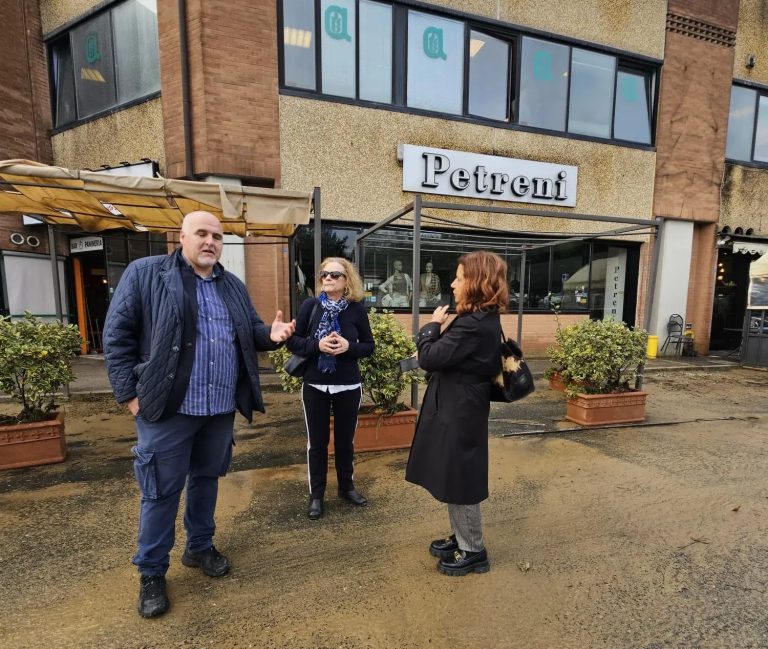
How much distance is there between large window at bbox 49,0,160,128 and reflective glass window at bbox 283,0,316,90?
241cm

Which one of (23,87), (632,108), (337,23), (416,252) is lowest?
(416,252)

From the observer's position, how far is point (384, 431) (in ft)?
14.0

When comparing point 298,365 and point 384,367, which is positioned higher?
point 298,365

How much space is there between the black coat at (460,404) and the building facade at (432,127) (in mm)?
4750

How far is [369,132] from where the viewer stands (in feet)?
27.6

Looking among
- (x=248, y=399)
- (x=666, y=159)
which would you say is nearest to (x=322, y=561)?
(x=248, y=399)

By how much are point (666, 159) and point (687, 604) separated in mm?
11150

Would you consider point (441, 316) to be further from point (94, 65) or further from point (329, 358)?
point (94, 65)

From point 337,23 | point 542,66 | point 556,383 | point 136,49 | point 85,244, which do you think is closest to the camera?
point 556,383

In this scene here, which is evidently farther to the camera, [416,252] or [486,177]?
[486,177]

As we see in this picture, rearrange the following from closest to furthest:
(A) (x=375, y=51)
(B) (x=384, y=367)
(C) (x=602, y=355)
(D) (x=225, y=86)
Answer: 1. (B) (x=384, y=367)
2. (C) (x=602, y=355)
3. (D) (x=225, y=86)
4. (A) (x=375, y=51)

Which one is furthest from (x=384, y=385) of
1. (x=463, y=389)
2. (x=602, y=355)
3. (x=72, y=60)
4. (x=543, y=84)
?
(x=72, y=60)

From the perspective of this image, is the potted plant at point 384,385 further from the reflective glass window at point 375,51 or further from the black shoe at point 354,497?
the reflective glass window at point 375,51

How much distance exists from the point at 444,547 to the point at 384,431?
1722 mm
